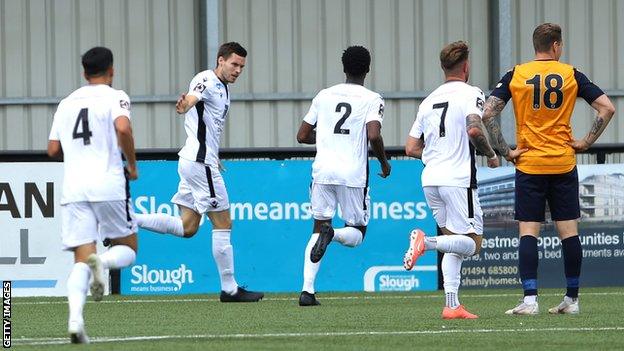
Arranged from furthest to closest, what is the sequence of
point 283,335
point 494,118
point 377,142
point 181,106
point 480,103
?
point 377,142
point 181,106
point 494,118
point 480,103
point 283,335

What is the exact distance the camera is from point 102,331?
33.2 ft

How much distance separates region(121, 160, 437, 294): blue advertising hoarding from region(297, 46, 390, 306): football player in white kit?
2757mm

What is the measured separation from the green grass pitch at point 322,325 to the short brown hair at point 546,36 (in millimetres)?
1812

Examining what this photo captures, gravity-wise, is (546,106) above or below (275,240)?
above

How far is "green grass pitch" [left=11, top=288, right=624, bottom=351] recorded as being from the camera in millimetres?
8797

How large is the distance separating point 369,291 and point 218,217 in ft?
9.57

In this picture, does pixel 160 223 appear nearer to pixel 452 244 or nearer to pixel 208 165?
pixel 208 165

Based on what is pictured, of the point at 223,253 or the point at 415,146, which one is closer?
the point at 415,146

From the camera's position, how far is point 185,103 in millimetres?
12000

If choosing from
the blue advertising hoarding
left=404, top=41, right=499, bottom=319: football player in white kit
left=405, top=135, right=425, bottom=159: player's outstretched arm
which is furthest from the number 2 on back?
the blue advertising hoarding

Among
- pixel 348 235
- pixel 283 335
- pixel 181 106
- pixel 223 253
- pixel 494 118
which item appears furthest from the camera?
pixel 223 253

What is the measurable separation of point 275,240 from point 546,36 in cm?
535

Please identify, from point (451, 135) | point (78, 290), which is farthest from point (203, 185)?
point (78, 290)

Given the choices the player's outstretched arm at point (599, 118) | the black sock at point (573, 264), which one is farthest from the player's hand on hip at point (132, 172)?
the black sock at point (573, 264)
